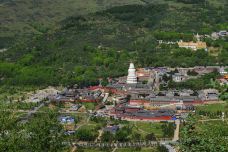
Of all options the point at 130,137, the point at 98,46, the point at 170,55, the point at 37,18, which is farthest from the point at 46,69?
the point at 37,18

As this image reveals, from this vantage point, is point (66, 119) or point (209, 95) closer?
point (66, 119)

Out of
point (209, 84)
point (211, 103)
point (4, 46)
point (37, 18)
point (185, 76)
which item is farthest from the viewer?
point (37, 18)

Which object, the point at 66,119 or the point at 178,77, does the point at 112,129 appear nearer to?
the point at 66,119

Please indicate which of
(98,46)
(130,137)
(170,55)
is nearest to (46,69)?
(98,46)

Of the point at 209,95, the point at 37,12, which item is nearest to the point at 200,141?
the point at 209,95

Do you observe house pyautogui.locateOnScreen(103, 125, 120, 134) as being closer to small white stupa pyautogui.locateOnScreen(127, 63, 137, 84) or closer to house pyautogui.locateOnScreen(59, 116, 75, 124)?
house pyautogui.locateOnScreen(59, 116, 75, 124)

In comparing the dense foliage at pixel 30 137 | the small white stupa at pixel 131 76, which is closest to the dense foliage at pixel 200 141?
the dense foliage at pixel 30 137

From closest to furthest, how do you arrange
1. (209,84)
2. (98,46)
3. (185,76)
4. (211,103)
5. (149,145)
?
(149,145) → (211,103) → (209,84) → (185,76) → (98,46)

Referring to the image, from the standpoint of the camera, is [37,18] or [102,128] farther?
[37,18]

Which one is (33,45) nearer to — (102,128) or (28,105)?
(28,105)
